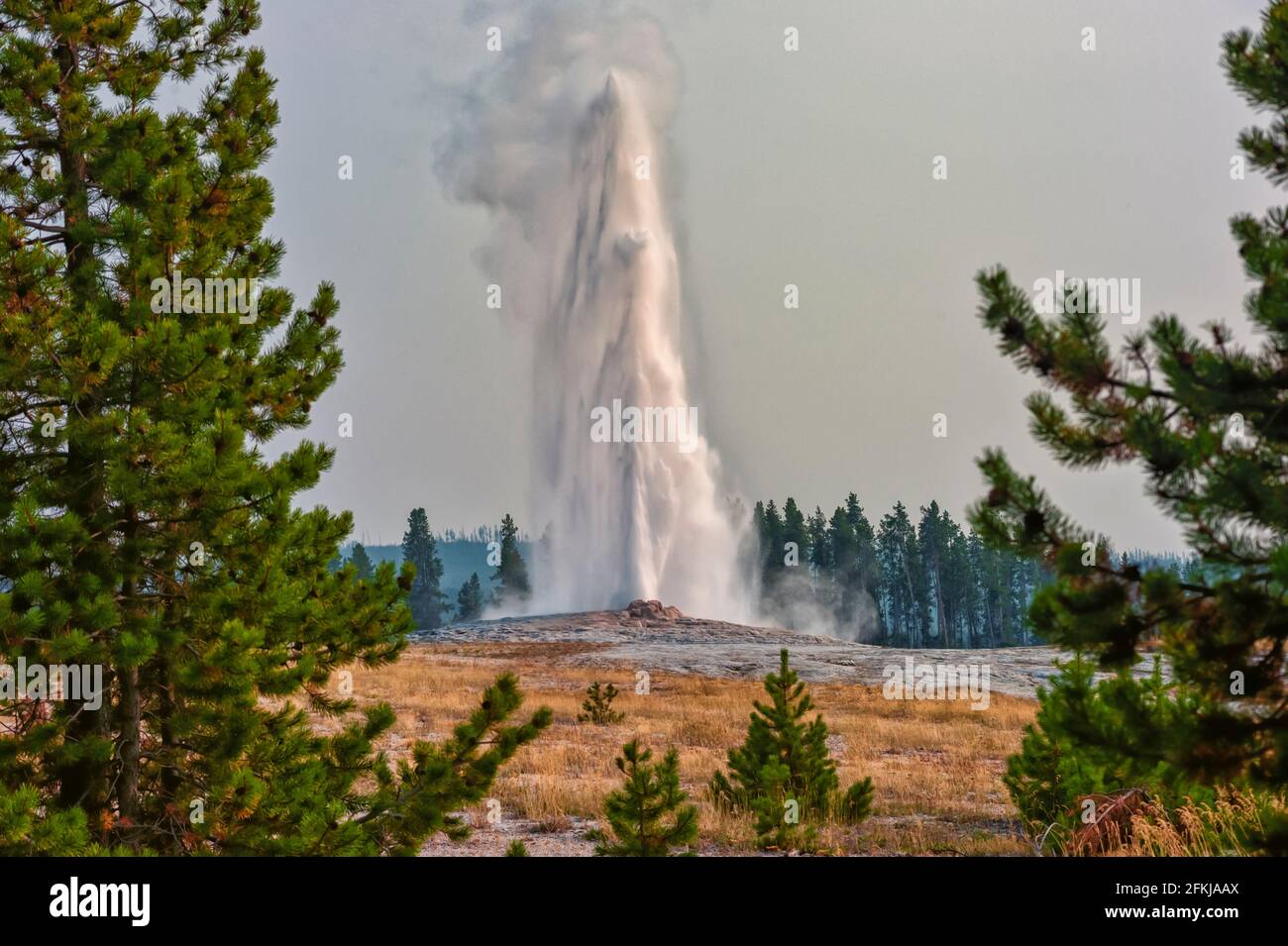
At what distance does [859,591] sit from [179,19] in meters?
102

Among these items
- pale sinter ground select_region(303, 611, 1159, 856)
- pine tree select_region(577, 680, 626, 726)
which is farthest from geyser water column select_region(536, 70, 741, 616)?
pine tree select_region(577, 680, 626, 726)

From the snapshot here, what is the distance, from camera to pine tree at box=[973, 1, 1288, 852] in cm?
451

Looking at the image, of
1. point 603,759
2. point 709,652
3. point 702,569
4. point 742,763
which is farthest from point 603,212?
point 742,763

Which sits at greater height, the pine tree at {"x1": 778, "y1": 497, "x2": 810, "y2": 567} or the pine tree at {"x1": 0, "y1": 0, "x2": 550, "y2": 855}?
the pine tree at {"x1": 778, "y1": 497, "x2": 810, "y2": 567}

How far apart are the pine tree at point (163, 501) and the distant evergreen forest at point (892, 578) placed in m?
93.1

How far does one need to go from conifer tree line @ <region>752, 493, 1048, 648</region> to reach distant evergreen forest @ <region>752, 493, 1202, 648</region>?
10cm

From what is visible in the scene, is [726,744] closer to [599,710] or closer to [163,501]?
[599,710]

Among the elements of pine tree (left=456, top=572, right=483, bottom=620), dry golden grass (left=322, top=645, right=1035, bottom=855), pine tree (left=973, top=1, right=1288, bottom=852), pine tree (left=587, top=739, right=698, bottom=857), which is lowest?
dry golden grass (left=322, top=645, right=1035, bottom=855)

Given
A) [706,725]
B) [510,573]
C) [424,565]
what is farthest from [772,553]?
[706,725]

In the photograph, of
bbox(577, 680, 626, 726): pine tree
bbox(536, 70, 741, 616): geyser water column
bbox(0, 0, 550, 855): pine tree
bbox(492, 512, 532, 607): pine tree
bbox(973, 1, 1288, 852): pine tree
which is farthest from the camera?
bbox(492, 512, 532, 607): pine tree

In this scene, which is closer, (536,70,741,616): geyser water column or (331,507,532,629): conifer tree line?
(536,70,741,616): geyser water column

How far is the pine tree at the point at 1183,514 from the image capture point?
451 cm

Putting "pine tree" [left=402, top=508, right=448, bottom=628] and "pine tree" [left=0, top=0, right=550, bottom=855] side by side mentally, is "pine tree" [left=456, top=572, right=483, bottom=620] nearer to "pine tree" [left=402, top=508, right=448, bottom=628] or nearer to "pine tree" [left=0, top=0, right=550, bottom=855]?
"pine tree" [left=402, top=508, right=448, bottom=628]

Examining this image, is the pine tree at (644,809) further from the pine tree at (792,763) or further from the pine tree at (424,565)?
the pine tree at (424,565)
